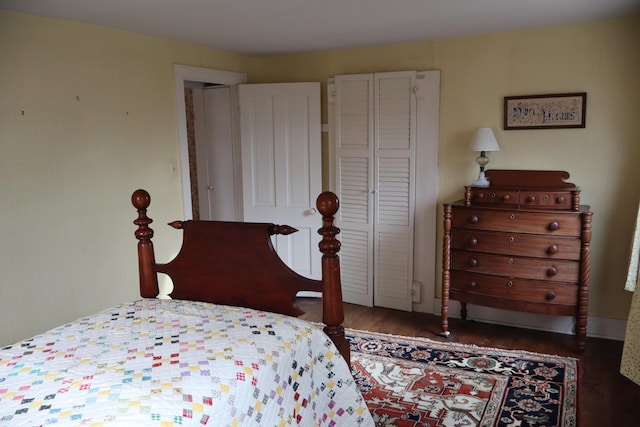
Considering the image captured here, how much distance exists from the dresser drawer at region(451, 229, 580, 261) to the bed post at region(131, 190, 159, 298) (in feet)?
7.12

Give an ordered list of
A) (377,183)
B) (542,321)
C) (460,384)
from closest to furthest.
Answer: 1. (460,384)
2. (542,321)
3. (377,183)

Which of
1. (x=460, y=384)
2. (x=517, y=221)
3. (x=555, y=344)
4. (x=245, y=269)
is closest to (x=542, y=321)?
(x=555, y=344)

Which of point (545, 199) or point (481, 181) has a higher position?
point (481, 181)

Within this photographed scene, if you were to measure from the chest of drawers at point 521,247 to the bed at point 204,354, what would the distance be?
171 centimetres

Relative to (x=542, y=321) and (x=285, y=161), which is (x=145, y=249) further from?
(x=542, y=321)

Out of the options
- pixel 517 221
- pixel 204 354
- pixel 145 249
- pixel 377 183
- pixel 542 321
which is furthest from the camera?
pixel 377 183

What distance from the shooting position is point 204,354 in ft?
5.48

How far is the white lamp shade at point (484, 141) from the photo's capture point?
364cm

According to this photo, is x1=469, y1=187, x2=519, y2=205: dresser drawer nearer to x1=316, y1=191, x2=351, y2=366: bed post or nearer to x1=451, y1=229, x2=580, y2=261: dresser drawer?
x1=451, y1=229, x2=580, y2=261: dresser drawer

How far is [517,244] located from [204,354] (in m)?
2.48

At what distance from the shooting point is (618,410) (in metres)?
2.66

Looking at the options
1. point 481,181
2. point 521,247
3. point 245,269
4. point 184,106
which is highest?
point 184,106

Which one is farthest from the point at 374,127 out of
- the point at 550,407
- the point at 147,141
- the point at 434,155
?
the point at 550,407

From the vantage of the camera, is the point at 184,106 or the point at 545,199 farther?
the point at 184,106
